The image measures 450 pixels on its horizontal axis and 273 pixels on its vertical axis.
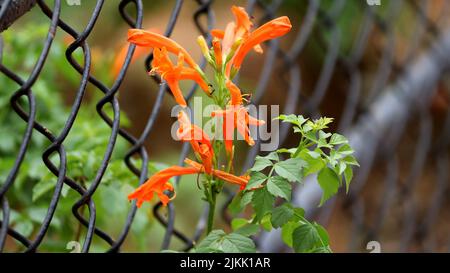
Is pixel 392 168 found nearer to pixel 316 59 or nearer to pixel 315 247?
pixel 316 59

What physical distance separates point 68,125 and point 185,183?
5.17ft

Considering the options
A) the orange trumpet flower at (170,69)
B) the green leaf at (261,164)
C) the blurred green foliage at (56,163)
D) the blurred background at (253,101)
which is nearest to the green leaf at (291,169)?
the green leaf at (261,164)

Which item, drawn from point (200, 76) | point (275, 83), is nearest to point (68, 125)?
point (200, 76)

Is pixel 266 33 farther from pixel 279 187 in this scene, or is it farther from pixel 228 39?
pixel 279 187

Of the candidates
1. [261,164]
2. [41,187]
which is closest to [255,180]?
[261,164]

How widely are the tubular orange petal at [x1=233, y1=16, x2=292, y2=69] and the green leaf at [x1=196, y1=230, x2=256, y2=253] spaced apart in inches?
7.1

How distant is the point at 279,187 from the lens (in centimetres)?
76

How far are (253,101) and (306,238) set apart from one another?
0.76 metres

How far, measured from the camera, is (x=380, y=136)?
89.5 inches

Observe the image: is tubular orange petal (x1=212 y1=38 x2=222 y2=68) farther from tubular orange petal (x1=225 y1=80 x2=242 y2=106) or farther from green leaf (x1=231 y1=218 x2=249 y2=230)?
green leaf (x1=231 y1=218 x2=249 y2=230)

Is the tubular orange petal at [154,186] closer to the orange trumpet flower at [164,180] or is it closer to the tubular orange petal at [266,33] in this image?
the orange trumpet flower at [164,180]

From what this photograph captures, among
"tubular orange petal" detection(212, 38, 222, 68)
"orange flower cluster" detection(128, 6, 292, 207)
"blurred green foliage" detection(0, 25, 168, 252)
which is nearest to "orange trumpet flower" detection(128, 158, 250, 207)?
"orange flower cluster" detection(128, 6, 292, 207)

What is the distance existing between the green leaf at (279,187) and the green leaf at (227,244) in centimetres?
6
